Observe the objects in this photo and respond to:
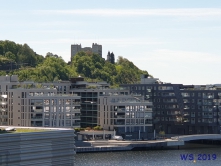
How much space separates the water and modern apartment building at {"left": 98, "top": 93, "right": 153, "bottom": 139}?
8.04 meters

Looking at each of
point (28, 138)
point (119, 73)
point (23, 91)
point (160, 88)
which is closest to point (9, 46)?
point (119, 73)

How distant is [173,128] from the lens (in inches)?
4067

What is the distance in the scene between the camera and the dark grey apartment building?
102 meters

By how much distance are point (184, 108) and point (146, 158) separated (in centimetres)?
2843

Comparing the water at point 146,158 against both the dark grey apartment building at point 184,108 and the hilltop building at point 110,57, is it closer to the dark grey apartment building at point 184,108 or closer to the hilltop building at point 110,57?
the dark grey apartment building at point 184,108

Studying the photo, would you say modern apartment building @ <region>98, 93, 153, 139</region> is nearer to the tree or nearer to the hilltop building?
the tree

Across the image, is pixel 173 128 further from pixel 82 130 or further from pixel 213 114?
pixel 82 130

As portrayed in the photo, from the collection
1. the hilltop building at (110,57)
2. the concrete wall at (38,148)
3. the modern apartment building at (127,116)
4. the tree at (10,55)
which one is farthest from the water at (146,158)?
the hilltop building at (110,57)

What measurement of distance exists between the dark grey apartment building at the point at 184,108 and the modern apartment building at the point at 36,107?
614 inches

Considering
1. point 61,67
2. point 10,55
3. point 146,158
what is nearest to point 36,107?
point 146,158

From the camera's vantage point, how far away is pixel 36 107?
289 ft

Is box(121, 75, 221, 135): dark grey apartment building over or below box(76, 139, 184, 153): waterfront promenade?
over

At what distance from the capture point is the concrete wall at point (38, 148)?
42.2 m

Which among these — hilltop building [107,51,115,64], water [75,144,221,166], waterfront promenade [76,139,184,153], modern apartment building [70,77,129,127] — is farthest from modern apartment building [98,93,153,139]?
hilltop building [107,51,115,64]
